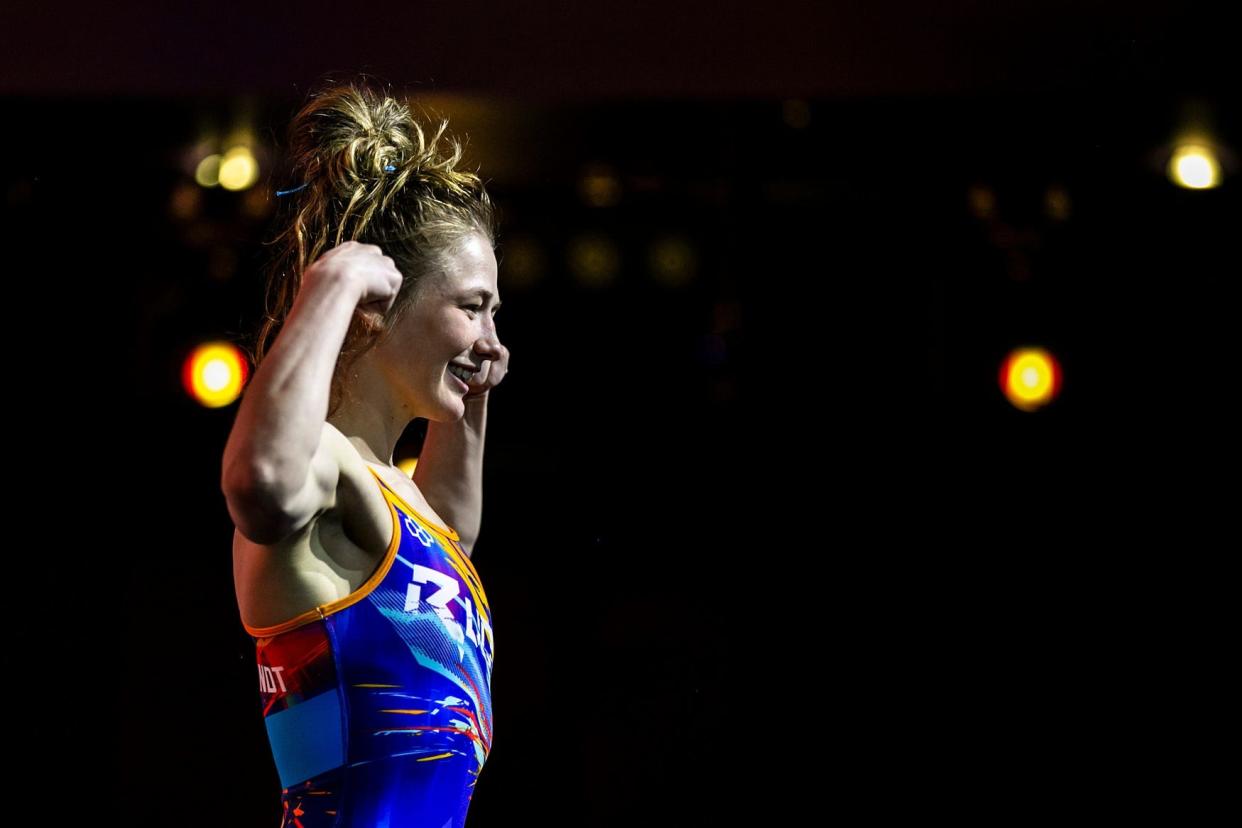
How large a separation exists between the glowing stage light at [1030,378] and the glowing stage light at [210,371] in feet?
6.57

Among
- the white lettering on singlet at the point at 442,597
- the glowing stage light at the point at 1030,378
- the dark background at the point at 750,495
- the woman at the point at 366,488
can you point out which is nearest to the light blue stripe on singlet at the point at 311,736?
the woman at the point at 366,488

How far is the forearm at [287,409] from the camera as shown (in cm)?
106

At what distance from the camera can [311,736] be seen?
1255mm

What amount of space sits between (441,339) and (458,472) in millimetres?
301

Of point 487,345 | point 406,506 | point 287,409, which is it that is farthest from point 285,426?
point 487,345

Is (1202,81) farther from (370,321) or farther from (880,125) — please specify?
(370,321)

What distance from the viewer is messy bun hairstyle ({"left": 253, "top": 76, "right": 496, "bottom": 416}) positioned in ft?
4.72

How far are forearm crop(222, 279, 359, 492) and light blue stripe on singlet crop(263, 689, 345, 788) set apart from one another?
0.28 m

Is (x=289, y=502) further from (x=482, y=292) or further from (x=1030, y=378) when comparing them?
(x=1030, y=378)

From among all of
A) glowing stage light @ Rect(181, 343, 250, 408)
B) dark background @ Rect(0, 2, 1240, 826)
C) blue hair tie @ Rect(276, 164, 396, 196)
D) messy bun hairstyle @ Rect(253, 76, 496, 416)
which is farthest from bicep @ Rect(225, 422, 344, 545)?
glowing stage light @ Rect(181, 343, 250, 408)

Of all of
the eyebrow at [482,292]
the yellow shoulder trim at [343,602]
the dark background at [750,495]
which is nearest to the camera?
the yellow shoulder trim at [343,602]

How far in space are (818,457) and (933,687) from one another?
69cm

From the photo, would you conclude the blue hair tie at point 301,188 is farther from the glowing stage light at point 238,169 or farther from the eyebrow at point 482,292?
the glowing stage light at point 238,169

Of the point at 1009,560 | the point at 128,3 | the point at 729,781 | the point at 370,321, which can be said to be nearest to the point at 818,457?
the point at 1009,560
